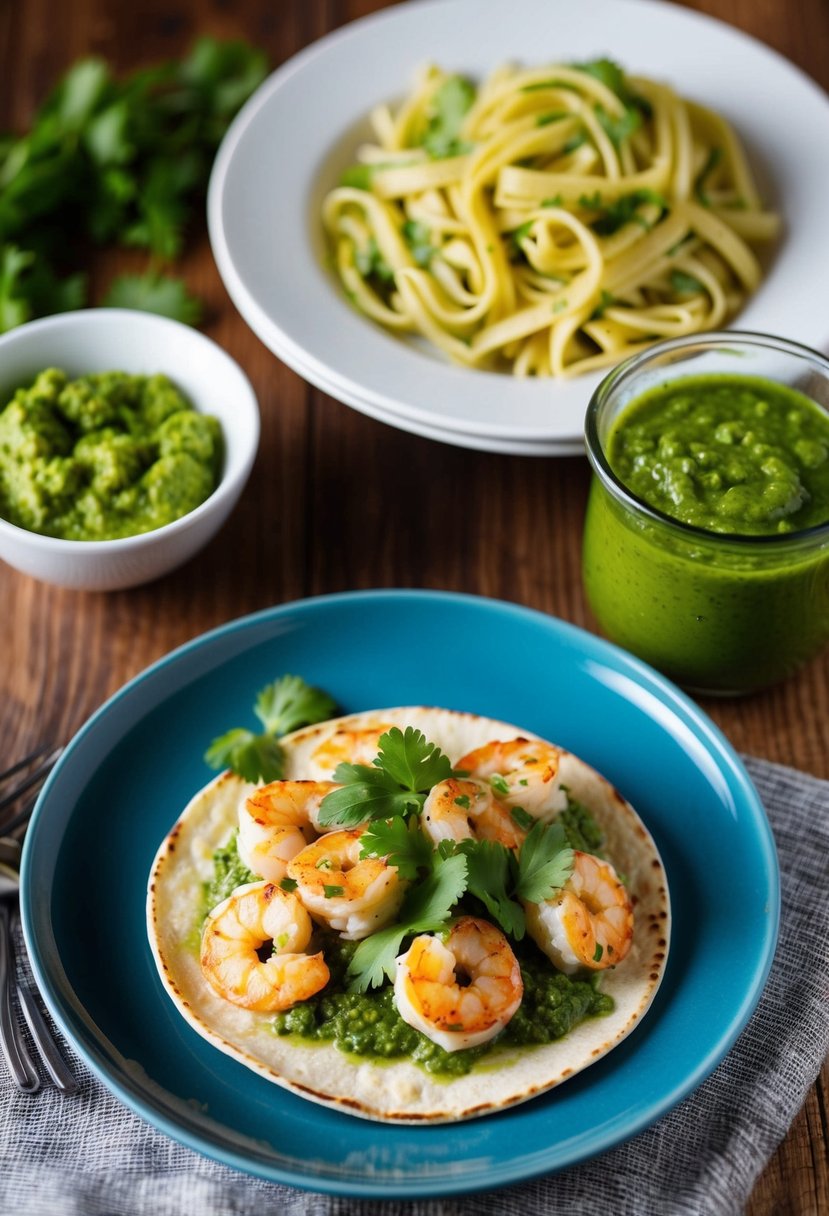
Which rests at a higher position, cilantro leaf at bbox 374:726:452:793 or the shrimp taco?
cilantro leaf at bbox 374:726:452:793

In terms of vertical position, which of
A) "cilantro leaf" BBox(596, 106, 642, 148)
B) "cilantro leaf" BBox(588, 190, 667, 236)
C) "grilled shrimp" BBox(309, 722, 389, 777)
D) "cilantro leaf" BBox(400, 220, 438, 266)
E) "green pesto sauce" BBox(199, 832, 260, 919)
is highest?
"cilantro leaf" BBox(596, 106, 642, 148)

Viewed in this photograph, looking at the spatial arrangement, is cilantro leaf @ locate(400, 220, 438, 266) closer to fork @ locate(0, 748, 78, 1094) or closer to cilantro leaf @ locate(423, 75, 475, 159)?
cilantro leaf @ locate(423, 75, 475, 159)

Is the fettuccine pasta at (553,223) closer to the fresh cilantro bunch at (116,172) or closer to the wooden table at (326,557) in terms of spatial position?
the wooden table at (326,557)

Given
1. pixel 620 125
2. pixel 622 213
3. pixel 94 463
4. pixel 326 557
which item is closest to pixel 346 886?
pixel 326 557

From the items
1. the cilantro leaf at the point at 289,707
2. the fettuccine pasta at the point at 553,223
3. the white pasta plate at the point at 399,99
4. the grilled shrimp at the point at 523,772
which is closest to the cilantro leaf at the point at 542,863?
the grilled shrimp at the point at 523,772

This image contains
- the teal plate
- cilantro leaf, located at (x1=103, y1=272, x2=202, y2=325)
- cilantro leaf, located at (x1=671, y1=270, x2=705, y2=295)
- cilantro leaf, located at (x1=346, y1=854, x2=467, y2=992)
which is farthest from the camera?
cilantro leaf, located at (x1=103, y1=272, x2=202, y2=325)

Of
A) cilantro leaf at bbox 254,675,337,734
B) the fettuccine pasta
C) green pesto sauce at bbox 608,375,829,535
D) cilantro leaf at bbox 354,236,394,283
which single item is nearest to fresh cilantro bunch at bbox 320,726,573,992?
cilantro leaf at bbox 254,675,337,734
